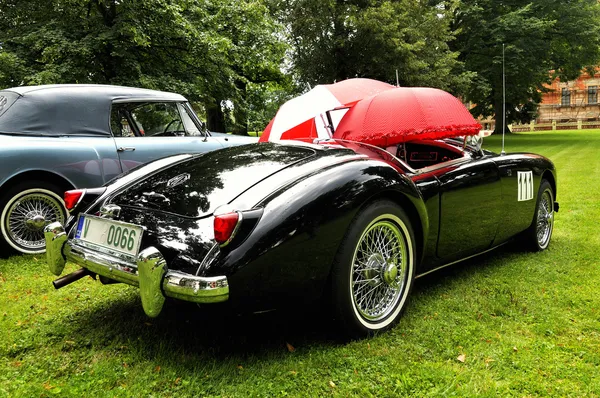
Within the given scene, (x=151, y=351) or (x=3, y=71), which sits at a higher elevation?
(x=3, y=71)

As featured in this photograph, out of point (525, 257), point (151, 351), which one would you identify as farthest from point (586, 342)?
point (151, 351)

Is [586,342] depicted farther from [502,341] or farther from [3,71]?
[3,71]

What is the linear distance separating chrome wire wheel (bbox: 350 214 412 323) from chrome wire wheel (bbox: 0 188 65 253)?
124 inches

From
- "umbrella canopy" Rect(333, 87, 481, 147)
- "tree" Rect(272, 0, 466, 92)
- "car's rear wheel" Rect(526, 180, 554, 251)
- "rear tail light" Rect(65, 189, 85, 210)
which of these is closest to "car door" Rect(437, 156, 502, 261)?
"umbrella canopy" Rect(333, 87, 481, 147)

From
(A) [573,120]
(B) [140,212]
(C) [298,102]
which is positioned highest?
(C) [298,102]

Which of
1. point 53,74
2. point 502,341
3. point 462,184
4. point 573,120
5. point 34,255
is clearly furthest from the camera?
point 573,120

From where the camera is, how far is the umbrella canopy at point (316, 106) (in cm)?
377

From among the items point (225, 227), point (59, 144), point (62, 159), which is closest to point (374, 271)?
A: point (225, 227)

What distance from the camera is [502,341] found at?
273 centimetres

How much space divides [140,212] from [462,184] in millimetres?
2144

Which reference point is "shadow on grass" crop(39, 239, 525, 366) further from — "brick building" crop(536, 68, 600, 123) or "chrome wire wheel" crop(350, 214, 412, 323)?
"brick building" crop(536, 68, 600, 123)

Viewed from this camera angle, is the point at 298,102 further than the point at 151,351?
Yes

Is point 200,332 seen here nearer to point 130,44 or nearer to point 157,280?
point 157,280

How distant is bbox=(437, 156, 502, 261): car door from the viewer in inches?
131
